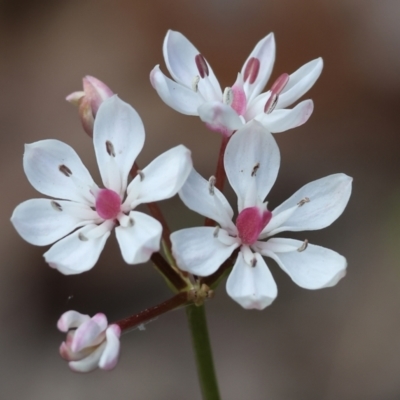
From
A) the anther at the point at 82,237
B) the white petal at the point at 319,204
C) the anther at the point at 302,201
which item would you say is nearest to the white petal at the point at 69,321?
the anther at the point at 82,237

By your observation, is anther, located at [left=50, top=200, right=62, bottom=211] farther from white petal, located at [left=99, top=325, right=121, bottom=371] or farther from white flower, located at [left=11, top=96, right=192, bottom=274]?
white petal, located at [left=99, top=325, right=121, bottom=371]

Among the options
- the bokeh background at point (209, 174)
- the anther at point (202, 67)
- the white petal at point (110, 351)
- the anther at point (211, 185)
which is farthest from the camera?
the bokeh background at point (209, 174)

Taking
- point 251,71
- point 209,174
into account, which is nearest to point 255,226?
point 251,71

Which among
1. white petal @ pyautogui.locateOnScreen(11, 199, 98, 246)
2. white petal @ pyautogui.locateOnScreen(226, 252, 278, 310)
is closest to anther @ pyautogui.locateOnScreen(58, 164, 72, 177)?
white petal @ pyautogui.locateOnScreen(11, 199, 98, 246)

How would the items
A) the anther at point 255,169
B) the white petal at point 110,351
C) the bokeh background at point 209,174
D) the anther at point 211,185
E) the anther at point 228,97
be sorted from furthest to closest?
the bokeh background at point 209,174 < the anther at point 228,97 < the anther at point 255,169 < the anther at point 211,185 < the white petal at point 110,351

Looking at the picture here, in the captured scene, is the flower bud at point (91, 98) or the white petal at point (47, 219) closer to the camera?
the white petal at point (47, 219)

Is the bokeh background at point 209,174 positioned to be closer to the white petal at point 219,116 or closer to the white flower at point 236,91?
the white flower at point 236,91
